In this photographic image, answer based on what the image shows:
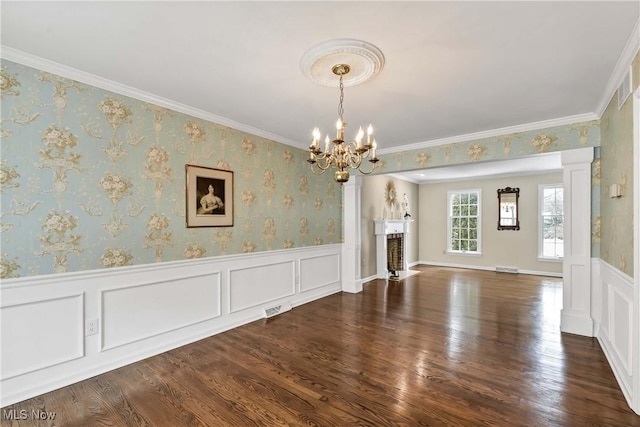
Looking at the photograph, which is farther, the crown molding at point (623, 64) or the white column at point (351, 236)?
the white column at point (351, 236)

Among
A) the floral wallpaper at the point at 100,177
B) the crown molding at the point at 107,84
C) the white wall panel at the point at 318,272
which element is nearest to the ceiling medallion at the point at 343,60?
the crown molding at the point at 107,84

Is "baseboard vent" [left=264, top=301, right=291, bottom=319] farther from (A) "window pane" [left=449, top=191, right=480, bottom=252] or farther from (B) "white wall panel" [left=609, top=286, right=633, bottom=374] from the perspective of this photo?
(A) "window pane" [left=449, top=191, right=480, bottom=252]

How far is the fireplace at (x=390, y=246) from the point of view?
6.55 m

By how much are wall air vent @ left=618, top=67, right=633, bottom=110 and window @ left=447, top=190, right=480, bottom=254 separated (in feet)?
18.4

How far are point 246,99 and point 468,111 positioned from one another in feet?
7.86

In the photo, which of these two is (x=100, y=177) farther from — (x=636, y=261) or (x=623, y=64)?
(x=623, y=64)

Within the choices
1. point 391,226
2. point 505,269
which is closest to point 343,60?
point 391,226

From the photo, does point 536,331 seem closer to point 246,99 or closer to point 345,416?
point 345,416

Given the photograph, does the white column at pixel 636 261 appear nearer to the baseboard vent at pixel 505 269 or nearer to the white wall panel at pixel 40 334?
the white wall panel at pixel 40 334

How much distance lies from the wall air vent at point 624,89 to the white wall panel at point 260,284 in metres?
3.92

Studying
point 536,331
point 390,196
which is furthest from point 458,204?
point 536,331

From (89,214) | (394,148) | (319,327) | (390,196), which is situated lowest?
(319,327)

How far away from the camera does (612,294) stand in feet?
8.64

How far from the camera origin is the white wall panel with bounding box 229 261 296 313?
12.0ft
